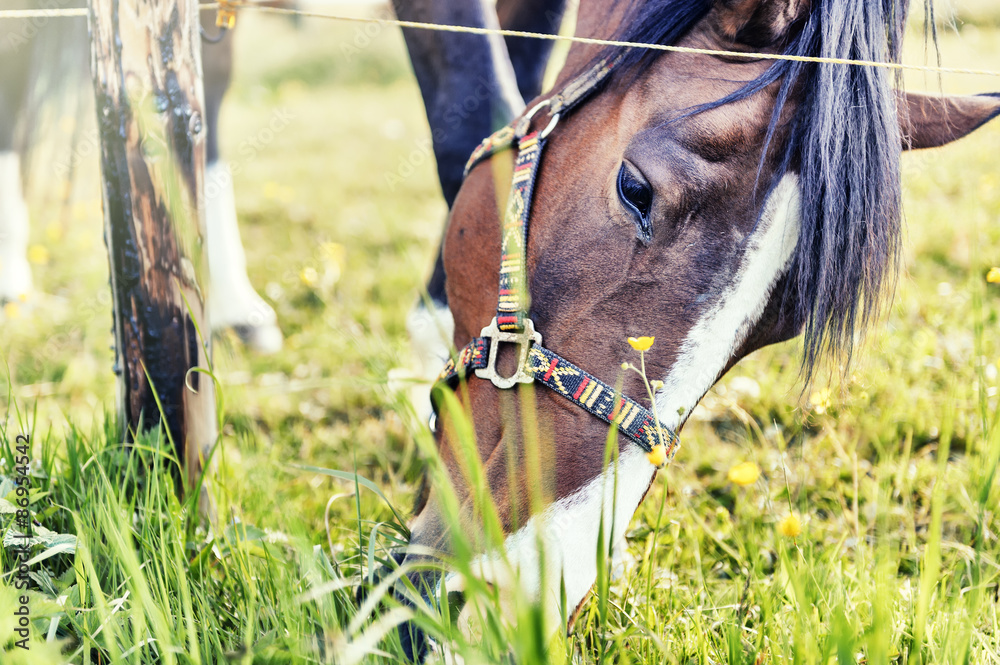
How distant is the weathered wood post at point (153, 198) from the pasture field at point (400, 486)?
12 cm

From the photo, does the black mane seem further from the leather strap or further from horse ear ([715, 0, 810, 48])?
the leather strap

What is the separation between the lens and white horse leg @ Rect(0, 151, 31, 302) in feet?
10.6

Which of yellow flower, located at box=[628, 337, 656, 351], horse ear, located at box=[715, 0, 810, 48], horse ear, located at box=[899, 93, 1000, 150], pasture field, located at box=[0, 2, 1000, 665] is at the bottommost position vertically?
pasture field, located at box=[0, 2, 1000, 665]

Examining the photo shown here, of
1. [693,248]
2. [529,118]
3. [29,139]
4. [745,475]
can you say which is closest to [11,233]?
[29,139]

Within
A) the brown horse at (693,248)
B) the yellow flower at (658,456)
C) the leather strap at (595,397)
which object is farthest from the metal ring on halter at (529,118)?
the yellow flower at (658,456)

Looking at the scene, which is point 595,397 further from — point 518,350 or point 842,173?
point 842,173

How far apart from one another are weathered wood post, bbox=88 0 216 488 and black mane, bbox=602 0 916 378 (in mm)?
1139


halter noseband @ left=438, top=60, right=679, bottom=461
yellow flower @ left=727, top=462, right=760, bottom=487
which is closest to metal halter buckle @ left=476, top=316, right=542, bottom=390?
halter noseband @ left=438, top=60, right=679, bottom=461

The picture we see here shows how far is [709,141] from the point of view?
114cm

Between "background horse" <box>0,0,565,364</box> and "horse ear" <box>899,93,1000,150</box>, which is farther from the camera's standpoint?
"background horse" <box>0,0,565,364</box>

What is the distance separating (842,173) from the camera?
1122 millimetres

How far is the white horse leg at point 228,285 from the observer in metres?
3.11

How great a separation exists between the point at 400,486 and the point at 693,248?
4.47 feet

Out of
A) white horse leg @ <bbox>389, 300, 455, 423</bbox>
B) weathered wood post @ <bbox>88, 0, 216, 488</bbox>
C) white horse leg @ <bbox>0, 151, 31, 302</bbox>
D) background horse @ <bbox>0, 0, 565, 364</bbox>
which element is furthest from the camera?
white horse leg @ <bbox>0, 151, 31, 302</bbox>
